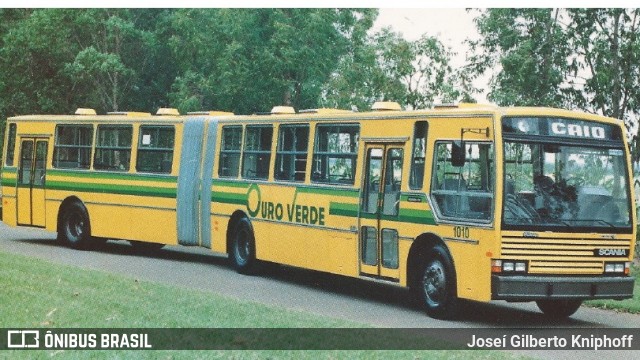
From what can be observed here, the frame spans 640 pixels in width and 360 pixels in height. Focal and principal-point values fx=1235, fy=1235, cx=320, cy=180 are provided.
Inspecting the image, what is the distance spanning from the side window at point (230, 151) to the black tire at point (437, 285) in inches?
213

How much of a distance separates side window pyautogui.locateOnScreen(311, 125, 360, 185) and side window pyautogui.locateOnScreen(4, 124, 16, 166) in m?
8.45

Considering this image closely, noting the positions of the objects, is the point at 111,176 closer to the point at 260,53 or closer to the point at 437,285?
the point at 260,53

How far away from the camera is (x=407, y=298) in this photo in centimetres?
1620

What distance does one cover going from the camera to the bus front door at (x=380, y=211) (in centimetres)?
1492

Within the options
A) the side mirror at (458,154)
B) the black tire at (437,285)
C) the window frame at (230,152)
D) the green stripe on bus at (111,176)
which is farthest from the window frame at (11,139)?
the side mirror at (458,154)

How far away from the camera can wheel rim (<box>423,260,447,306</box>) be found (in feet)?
45.4

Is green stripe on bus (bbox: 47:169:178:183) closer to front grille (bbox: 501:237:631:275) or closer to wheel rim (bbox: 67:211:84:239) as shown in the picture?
wheel rim (bbox: 67:211:84:239)

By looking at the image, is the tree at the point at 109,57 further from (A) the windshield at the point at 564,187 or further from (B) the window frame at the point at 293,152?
(A) the windshield at the point at 564,187

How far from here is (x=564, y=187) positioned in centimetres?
1333

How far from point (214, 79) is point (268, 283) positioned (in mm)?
14685

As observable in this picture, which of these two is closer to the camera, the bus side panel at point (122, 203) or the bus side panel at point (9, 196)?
the bus side panel at point (122, 203)

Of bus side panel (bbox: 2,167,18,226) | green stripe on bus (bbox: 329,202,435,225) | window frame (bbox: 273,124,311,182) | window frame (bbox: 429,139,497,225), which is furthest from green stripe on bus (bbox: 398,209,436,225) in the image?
bus side panel (bbox: 2,167,18,226)

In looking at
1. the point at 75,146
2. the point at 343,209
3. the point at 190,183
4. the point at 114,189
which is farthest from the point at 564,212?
the point at 75,146

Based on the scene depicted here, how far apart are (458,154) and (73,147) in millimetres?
10493
